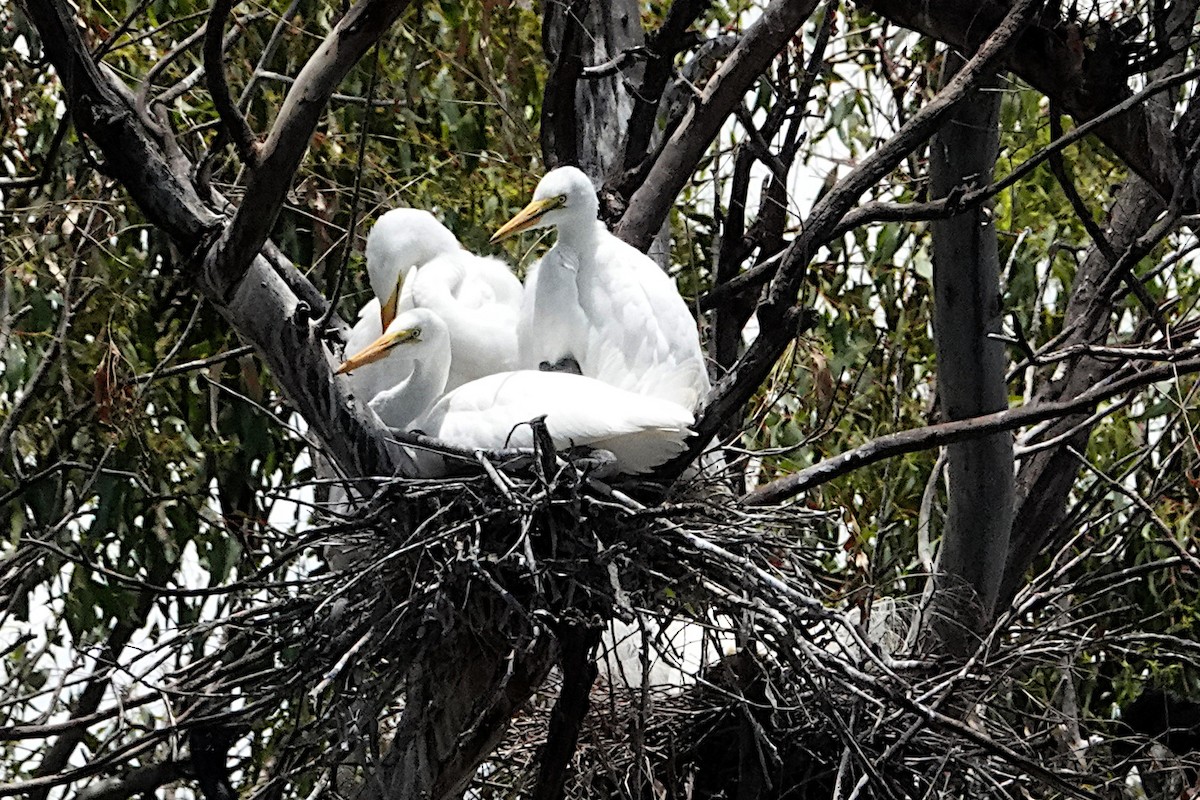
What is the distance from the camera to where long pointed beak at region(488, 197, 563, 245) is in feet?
12.0

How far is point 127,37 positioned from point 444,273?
175 cm

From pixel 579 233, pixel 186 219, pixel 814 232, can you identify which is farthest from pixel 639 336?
pixel 186 219

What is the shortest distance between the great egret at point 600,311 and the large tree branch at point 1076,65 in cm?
74

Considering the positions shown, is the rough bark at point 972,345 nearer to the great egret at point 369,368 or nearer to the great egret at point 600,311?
the great egret at point 600,311

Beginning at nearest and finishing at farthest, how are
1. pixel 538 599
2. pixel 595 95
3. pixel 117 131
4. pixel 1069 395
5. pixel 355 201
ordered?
pixel 355 201 < pixel 117 131 < pixel 538 599 < pixel 1069 395 < pixel 595 95

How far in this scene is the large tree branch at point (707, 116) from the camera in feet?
11.5

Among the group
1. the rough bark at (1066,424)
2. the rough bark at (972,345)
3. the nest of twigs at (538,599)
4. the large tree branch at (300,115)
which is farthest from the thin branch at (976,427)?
the large tree branch at (300,115)

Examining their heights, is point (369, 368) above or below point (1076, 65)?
below

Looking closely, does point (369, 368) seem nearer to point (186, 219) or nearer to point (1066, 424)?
point (186, 219)

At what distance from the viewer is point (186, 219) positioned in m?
2.65

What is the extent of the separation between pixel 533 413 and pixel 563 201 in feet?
2.24

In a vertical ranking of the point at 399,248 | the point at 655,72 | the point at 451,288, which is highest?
the point at 655,72

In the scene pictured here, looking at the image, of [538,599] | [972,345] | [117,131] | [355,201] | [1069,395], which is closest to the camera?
[355,201]

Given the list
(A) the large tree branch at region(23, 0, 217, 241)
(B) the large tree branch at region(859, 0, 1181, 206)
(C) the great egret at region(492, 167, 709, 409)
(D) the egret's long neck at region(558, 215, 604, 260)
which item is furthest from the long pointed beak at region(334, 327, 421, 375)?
(B) the large tree branch at region(859, 0, 1181, 206)
